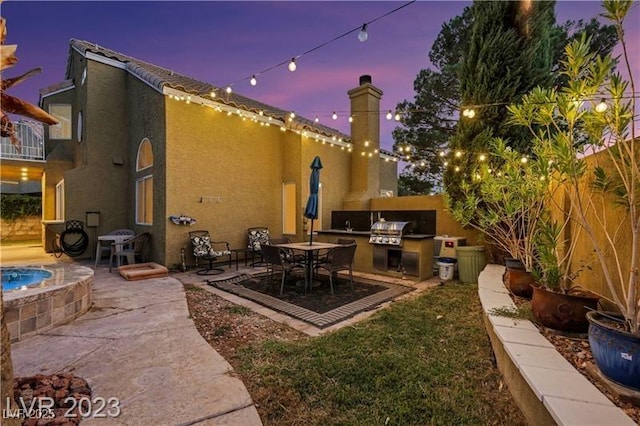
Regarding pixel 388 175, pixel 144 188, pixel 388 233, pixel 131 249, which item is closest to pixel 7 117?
pixel 388 233

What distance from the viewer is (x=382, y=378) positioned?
2.52 meters

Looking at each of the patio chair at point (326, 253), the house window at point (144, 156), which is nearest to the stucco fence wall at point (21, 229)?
the house window at point (144, 156)

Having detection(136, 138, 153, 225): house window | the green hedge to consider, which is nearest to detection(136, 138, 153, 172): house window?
detection(136, 138, 153, 225): house window

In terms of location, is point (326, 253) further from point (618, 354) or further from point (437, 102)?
point (437, 102)

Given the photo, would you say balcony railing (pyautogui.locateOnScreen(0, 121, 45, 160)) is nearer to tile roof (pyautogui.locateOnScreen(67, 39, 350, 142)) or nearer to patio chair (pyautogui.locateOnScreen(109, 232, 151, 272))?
tile roof (pyautogui.locateOnScreen(67, 39, 350, 142))

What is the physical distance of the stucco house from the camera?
7367 millimetres

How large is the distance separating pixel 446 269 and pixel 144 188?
28.1 ft

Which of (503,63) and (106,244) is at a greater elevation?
(503,63)

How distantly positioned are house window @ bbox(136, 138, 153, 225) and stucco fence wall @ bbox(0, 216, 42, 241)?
899cm

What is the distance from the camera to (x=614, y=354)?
1864 mm

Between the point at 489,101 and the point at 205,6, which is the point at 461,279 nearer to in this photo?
the point at 489,101

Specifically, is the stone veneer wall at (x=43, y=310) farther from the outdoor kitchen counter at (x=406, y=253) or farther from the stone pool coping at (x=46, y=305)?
the outdoor kitchen counter at (x=406, y=253)

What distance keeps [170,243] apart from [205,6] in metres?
5.20

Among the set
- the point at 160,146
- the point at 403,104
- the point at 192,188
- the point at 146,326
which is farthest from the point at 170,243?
the point at 403,104
